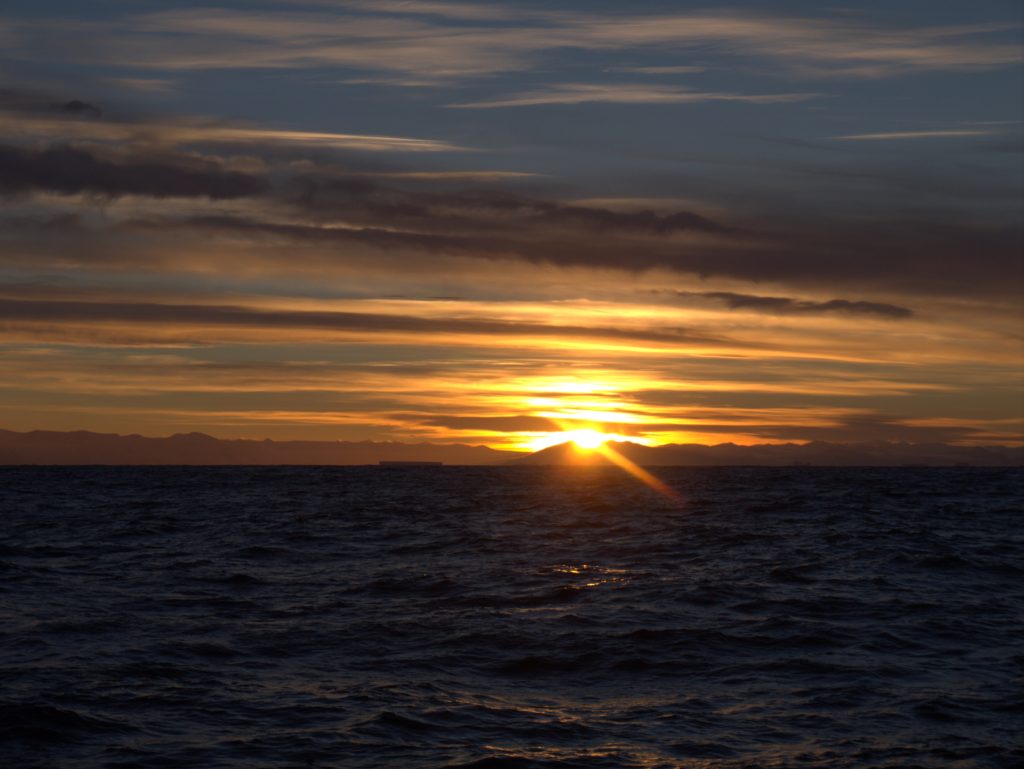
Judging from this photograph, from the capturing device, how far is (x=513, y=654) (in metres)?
21.2

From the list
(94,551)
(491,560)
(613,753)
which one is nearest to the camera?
(613,753)

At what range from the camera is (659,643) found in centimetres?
2220

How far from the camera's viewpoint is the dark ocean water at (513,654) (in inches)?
597

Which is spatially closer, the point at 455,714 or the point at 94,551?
the point at 455,714

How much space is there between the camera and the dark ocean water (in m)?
15.2

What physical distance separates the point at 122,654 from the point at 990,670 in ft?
52.4

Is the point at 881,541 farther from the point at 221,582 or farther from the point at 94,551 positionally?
the point at 94,551

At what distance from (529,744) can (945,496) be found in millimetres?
87394

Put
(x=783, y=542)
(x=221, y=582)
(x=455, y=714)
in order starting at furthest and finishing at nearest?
1. (x=783, y=542)
2. (x=221, y=582)
3. (x=455, y=714)

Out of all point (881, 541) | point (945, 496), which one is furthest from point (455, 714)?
point (945, 496)

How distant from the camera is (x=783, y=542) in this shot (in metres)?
44.6

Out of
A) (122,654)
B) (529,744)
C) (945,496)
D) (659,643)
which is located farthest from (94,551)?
(945,496)

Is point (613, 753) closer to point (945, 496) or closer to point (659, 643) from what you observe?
point (659, 643)

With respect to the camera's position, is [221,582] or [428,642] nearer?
[428,642]
